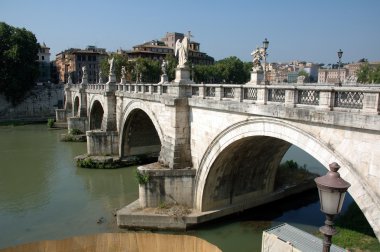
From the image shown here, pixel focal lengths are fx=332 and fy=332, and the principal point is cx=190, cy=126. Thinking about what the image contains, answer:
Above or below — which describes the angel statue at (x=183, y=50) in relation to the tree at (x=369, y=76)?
below

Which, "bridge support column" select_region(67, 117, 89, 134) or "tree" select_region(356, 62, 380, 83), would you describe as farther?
"tree" select_region(356, 62, 380, 83)

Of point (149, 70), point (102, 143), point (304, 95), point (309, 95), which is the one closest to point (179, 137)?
point (304, 95)

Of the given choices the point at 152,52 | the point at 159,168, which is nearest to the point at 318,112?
the point at 159,168

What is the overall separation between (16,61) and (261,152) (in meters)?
40.4

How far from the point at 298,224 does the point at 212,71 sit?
1890 inches

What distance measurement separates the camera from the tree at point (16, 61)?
4319cm

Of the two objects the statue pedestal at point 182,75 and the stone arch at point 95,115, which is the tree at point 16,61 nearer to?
the stone arch at point 95,115

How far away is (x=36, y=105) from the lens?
49938mm

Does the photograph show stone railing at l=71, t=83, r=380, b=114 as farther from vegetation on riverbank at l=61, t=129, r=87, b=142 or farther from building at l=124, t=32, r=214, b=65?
building at l=124, t=32, r=214, b=65

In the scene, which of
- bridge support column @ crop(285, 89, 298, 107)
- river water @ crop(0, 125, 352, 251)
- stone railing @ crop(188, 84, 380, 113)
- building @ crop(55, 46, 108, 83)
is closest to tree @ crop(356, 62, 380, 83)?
river water @ crop(0, 125, 352, 251)

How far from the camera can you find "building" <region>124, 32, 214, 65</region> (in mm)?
68625

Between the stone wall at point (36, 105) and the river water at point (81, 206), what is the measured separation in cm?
2496

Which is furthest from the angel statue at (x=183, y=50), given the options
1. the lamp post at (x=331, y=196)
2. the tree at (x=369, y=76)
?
the tree at (x=369, y=76)

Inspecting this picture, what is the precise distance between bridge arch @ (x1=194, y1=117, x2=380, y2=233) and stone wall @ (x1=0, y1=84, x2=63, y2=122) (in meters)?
41.1
